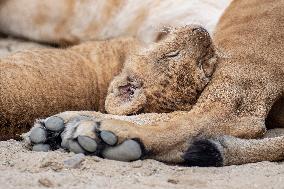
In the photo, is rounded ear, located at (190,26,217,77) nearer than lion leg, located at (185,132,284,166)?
No

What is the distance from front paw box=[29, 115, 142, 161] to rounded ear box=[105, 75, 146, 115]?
9.3 inches

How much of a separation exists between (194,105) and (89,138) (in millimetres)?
432

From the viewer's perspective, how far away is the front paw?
2143 millimetres

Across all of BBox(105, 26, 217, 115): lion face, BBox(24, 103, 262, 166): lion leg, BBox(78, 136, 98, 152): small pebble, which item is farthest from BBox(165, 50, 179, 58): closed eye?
BBox(78, 136, 98, 152): small pebble

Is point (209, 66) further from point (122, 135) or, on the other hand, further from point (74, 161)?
point (74, 161)

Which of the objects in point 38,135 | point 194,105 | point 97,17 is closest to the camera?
point 38,135

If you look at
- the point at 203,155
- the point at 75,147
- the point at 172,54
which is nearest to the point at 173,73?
the point at 172,54

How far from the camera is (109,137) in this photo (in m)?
2.14

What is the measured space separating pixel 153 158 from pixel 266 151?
0.39 m

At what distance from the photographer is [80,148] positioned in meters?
2.19

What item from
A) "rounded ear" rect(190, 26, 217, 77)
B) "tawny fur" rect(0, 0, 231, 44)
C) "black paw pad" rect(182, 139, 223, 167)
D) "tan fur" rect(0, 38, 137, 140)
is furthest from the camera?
"tawny fur" rect(0, 0, 231, 44)

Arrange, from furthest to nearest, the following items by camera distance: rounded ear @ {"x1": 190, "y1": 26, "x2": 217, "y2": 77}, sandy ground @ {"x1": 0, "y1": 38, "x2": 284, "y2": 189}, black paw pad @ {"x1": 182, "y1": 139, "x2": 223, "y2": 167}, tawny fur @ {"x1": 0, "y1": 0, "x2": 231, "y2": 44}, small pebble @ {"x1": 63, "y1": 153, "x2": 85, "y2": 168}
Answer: tawny fur @ {"x1": 0, "y1": 0, "x2": 231, "y2": 44} → rounded ear @ {"x1": 190, "y1": 26, "x2": 217, "y2": 77} → black paw pad @ {"x1": 182, "y1": 139, "x2": 223, "y2": 167} → small pebble @ {"x1": 63, "y1": 153, "x2": 85, "y2": 168} → sandy ground @ {"x1": 0, "y1": 38, "x2": 284, "y2": 189}

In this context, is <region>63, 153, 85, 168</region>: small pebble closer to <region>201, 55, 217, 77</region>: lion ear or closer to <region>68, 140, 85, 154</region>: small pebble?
<region>68, 140, 85, 154</region>: small pebble

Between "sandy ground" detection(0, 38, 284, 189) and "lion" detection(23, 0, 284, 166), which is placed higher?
"lion" detection(23, 0, 284, 166)
